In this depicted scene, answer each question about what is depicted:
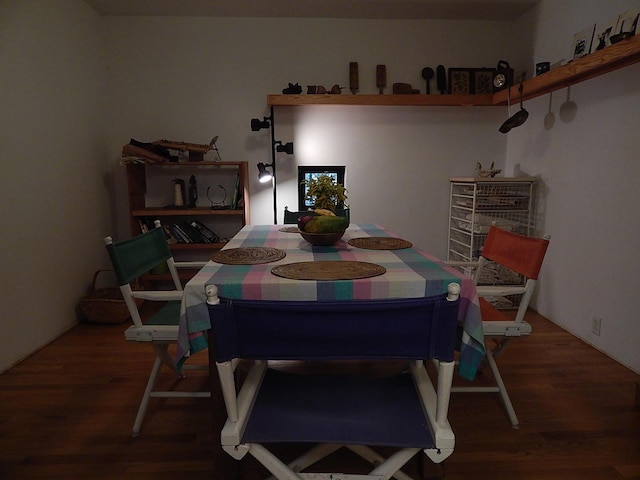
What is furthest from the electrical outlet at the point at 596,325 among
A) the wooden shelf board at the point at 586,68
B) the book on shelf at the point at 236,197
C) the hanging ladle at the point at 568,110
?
the book on shelf at the point at 236,197

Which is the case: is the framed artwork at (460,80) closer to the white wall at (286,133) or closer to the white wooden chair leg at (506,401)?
the white wall at (286,133)

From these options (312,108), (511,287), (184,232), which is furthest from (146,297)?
(312,108)

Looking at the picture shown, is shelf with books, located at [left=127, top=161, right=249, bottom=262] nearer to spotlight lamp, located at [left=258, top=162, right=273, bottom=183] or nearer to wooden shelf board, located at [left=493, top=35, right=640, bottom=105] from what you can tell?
spotlight lamp, located at [left=258, top=162, right=273, bottom=183]

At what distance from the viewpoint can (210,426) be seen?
1735 mm

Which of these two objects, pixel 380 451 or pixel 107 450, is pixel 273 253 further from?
pixel 107 450

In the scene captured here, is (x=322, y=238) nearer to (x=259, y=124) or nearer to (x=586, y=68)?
(x=586, y=68)

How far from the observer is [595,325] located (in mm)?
2533

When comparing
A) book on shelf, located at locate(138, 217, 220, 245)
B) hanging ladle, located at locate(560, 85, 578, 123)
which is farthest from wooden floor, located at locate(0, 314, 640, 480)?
hanging ladle, located at locate(560, 85, 578, 123)

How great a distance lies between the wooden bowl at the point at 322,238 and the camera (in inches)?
67.2

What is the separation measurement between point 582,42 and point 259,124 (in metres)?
2.41

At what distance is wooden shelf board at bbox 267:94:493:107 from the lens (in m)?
3.33

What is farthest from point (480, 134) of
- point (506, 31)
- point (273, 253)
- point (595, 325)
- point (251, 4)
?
point (273, 253)

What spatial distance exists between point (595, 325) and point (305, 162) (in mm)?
2577

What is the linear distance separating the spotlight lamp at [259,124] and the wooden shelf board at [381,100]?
153 mm
